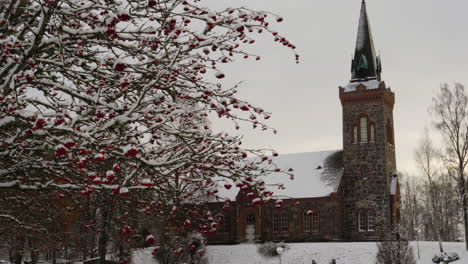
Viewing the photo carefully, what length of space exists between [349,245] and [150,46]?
32.5 m

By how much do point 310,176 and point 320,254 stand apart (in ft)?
29.5

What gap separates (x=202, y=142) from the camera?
7.01 m

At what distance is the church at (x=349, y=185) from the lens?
41875mm

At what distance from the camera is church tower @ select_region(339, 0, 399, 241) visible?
137 ft

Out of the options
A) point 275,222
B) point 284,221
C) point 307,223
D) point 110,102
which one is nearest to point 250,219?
point 275,222

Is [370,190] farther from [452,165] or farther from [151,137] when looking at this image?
[151,137]

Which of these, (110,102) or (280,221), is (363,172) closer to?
(280,221)

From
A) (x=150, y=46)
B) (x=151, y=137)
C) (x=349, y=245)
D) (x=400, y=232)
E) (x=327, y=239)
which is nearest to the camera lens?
(x=150, y=46)

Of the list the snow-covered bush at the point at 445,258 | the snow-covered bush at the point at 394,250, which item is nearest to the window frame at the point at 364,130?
the snow-covered bush at the point at 445,258

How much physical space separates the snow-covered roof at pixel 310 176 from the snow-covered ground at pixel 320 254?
475 cm

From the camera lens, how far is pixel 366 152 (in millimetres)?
42781

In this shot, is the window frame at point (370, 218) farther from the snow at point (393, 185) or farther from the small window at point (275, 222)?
the small window at point (275, 222)

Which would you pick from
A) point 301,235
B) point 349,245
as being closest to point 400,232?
point 349,245

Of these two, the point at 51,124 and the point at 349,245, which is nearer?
the point at 51,124
